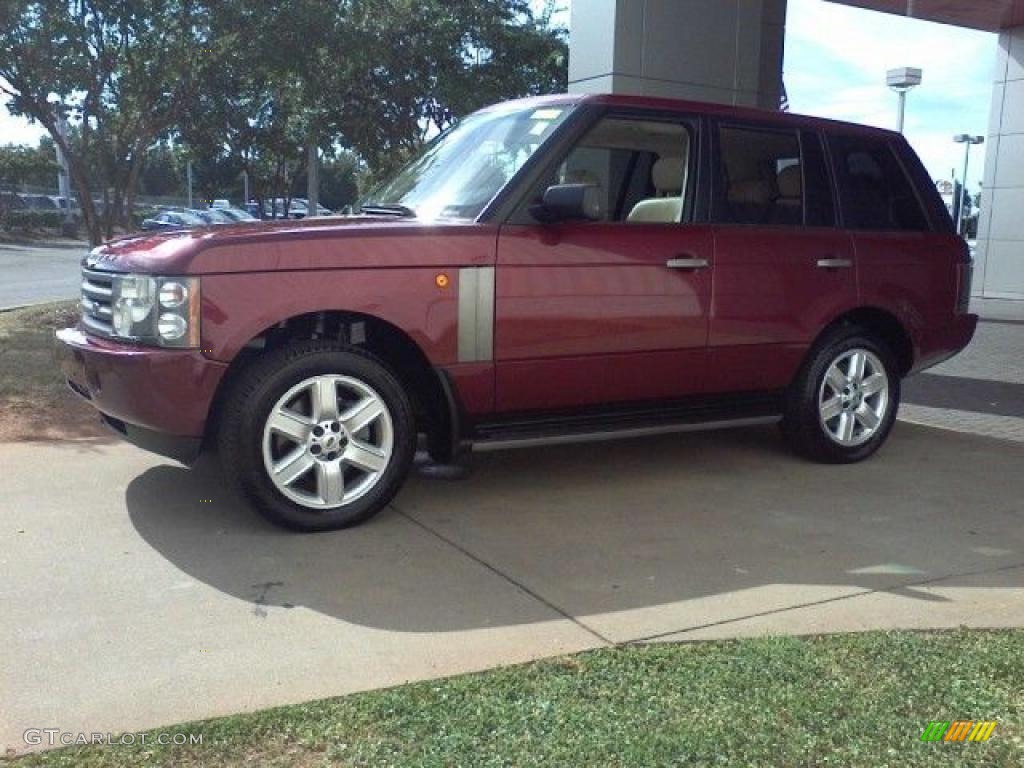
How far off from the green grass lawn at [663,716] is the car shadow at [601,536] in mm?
519

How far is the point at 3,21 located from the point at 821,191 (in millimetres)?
7864

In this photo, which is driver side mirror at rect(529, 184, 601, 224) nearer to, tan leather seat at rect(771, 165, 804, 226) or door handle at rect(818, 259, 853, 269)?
tan leather seat at rect(771, 165, 804, 226)

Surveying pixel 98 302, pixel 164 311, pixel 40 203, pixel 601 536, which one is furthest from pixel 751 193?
pixel 40 203

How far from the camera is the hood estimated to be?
4.12 meters

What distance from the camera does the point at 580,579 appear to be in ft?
13.1

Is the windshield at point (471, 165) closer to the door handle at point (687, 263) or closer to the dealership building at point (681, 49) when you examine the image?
the door handle at point (687, 263)

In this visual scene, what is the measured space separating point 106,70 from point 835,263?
8371 millimetres

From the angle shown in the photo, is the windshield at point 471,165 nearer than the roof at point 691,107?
Yes

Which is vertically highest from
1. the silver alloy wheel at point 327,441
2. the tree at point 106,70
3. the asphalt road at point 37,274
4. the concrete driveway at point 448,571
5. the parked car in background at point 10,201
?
the tree at point 106,70

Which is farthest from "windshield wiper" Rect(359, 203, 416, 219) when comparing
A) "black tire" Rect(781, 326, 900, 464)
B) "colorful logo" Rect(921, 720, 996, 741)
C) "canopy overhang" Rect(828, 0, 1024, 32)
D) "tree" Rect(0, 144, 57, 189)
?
"tree" Rect(0, 144, 57, 189)

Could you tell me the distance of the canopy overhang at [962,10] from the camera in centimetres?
1566

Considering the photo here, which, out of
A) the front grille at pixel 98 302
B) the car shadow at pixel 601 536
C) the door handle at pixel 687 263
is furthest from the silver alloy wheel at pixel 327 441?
the door handle at pixel 687 263

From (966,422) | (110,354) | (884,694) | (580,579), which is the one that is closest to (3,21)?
(110,354)

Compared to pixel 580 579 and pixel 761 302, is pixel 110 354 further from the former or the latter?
pixel 761 302
